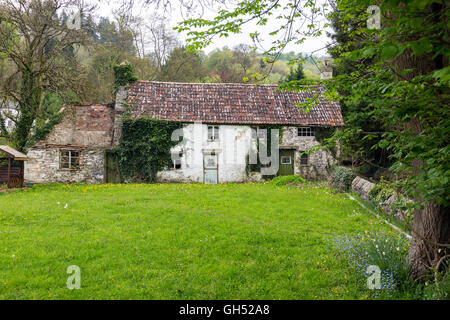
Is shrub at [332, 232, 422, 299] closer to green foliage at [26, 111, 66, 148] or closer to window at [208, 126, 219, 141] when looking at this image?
window at [208, 126, 219, 141]

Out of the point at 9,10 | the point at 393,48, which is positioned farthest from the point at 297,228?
the point at 9,10

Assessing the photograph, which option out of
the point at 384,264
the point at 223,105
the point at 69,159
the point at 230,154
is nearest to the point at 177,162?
the point at 230,154

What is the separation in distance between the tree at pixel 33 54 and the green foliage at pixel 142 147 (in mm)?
5040

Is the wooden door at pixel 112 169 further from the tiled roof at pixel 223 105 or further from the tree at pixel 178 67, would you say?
the tree at pixel 178 67

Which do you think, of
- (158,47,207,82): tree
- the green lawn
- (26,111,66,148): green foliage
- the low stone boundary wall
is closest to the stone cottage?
(26,111,66,148): green foliage

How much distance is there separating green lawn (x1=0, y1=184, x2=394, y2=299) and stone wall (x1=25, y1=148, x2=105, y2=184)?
625 cm

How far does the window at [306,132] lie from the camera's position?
19.5 metres

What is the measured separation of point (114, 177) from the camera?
60.2 ft

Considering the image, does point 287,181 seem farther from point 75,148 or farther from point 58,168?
point 58,168

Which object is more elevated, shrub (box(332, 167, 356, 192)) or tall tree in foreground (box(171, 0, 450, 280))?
tall tree in foreground (box(171, 0, 450, 280))

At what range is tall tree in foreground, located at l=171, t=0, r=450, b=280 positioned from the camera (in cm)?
273
